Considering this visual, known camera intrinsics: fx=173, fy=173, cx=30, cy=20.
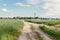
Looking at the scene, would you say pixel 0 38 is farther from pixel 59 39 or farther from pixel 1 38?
pixel 59 39

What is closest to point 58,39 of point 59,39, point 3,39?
point 59,39

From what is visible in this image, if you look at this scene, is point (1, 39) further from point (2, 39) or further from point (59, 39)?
point (59, 39)

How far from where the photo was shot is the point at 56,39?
17953 millimetres

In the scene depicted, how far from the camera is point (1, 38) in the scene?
13836mm

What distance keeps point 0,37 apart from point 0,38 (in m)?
0.21

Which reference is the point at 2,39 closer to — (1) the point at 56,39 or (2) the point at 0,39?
(2) the point at 0,39

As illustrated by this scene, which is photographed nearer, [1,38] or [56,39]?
[1,38]

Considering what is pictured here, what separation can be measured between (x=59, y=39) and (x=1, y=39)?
669 centimetres

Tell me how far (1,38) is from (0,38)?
0.09m

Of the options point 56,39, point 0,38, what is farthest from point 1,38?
point 56,39

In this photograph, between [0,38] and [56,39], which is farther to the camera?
[56,39]

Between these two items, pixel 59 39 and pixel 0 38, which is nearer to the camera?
pixel 0 38

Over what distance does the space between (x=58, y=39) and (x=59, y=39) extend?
19cm

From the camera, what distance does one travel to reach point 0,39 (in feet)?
44.6
